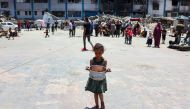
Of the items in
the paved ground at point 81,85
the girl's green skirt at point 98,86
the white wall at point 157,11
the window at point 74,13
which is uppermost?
the white wall at point 157,11

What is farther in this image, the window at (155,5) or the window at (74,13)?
the window at (74,13)

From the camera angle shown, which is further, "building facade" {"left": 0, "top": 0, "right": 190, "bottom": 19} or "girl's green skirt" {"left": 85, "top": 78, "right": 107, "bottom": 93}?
"building facade" {"left": 0, "top": 0, "right": 190, "bottom": 19}

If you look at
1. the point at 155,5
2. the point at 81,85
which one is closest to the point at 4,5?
the point at 155,5

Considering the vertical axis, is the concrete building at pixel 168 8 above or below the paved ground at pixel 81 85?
above

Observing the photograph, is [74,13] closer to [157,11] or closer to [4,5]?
[4,5]

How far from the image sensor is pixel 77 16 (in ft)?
244

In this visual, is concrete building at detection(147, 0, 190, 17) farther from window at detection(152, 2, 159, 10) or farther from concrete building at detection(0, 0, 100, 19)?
concrete building at detection(0, 0, 100, 19)

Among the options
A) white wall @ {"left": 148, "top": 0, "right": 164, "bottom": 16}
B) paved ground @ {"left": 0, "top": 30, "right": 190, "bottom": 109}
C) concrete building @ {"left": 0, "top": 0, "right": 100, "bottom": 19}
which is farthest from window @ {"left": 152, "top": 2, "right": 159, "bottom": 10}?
paved ground @ {"left": 0, "top": 30, "right": 190, "bottom": 109}

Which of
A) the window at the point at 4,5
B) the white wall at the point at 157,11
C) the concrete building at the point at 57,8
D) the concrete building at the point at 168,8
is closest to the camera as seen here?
the window at the point at 4,5

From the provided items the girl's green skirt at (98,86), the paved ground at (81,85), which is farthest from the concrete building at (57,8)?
the girl's green skirt at (98,86)

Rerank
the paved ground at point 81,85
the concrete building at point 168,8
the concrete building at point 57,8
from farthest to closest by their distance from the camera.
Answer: the concrete building at point 57,8 → the concrete building at point 168,8 → the paved ground at point 81,85

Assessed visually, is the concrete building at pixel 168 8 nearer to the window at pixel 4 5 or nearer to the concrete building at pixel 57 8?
the concrete building at pixel 57 8

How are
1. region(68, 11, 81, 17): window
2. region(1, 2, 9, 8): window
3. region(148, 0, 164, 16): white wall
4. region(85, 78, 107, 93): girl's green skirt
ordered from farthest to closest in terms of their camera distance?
1. region(68, 11, 81, 17): window
2. region(148, 0, 164, 16): white wall
3. region(1, 2, 9, 8): window
4. region(85, 78, 107, 93): girl's green skirt

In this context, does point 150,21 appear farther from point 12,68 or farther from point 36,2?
point 12,68
